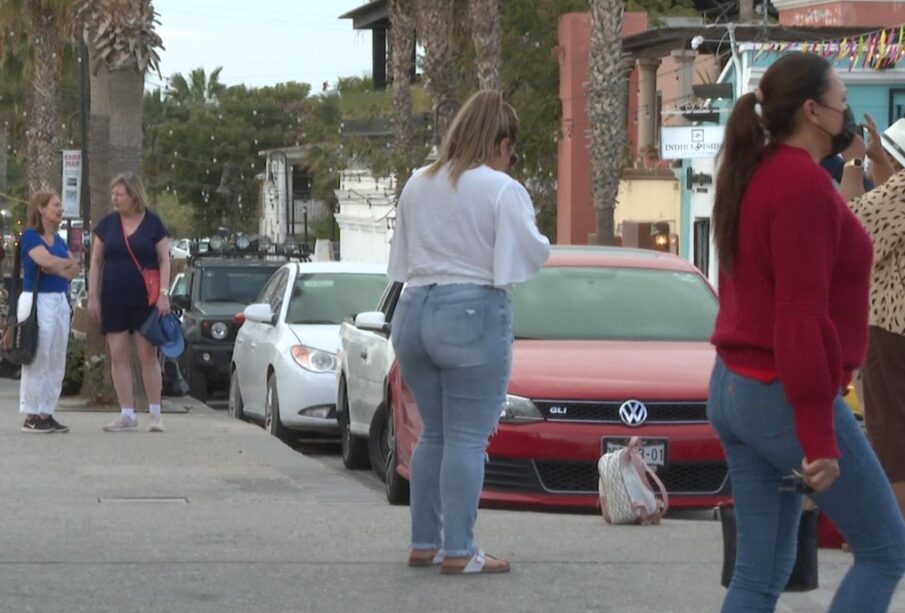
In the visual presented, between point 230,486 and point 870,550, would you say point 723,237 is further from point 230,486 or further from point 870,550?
point 230,486

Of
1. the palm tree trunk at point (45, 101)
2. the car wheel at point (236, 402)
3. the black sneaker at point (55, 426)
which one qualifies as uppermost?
the palm tree trunk at point (45, 101)

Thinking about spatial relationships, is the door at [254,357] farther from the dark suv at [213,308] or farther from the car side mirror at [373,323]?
the car side mirror at [373,323]

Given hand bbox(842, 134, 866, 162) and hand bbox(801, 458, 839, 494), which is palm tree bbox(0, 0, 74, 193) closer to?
hand bbox(842, 134, 866, 162)

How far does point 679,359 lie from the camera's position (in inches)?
367

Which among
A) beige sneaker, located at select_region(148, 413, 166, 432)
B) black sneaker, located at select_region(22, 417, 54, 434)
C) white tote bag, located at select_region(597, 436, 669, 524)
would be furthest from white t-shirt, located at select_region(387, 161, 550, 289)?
black sneaker, located at select_region(22, 417, 54, 434)

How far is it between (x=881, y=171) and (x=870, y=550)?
3379 millimetres

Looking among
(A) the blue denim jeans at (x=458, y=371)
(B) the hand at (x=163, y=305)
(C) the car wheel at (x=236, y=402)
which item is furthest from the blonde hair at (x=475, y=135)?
(C) the car wheel at (x=236, y=402)

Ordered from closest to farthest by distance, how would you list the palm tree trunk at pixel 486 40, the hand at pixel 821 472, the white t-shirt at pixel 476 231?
the hand at pixel 821 472 → the white t-shirt at pixel 476 231 → the palm tree trunk at pixel 486 40

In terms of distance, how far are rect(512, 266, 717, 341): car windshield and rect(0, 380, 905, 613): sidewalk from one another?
1326 mm

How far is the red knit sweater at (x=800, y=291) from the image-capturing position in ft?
14.0

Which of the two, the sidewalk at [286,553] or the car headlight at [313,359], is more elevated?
the car headlight at [313,359]

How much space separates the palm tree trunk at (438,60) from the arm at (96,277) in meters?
19.3

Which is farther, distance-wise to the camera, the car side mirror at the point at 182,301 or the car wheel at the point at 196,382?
the car wheel at the point at 196,382

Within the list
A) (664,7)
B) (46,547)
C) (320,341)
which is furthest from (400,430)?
(664,7)
